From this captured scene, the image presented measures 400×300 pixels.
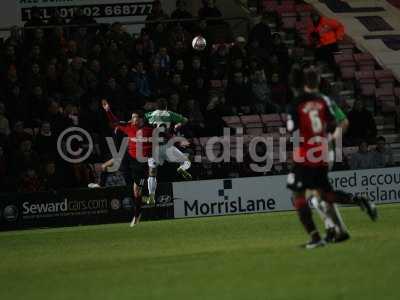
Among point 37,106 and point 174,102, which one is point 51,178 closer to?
point 37,106

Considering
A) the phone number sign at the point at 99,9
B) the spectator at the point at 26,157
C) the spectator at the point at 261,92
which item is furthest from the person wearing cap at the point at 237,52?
the spectator at the point at 26,157

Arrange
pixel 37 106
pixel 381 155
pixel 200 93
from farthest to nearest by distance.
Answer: pixel 200 93 → pixel 381 155 → pixel 37 106

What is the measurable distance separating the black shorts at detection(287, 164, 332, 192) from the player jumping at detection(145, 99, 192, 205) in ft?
27.1

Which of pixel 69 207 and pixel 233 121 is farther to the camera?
pixel 233 121

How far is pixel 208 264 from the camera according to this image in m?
12.2

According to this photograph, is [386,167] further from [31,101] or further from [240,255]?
[240,255]

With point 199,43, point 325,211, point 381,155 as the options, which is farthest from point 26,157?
point 325,211

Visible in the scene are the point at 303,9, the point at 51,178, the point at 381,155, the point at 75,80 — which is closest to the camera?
the point at 51,178

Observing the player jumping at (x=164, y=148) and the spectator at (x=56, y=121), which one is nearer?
the player jumping at (x=164, y=148)

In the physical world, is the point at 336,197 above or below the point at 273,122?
below

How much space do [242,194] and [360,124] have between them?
3793 mm

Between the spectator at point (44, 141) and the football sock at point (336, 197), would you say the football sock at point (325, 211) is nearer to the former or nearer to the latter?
the football sock at point (336, 197)

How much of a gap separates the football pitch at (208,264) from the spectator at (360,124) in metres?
6.59

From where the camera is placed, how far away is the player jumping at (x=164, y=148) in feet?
68.6
